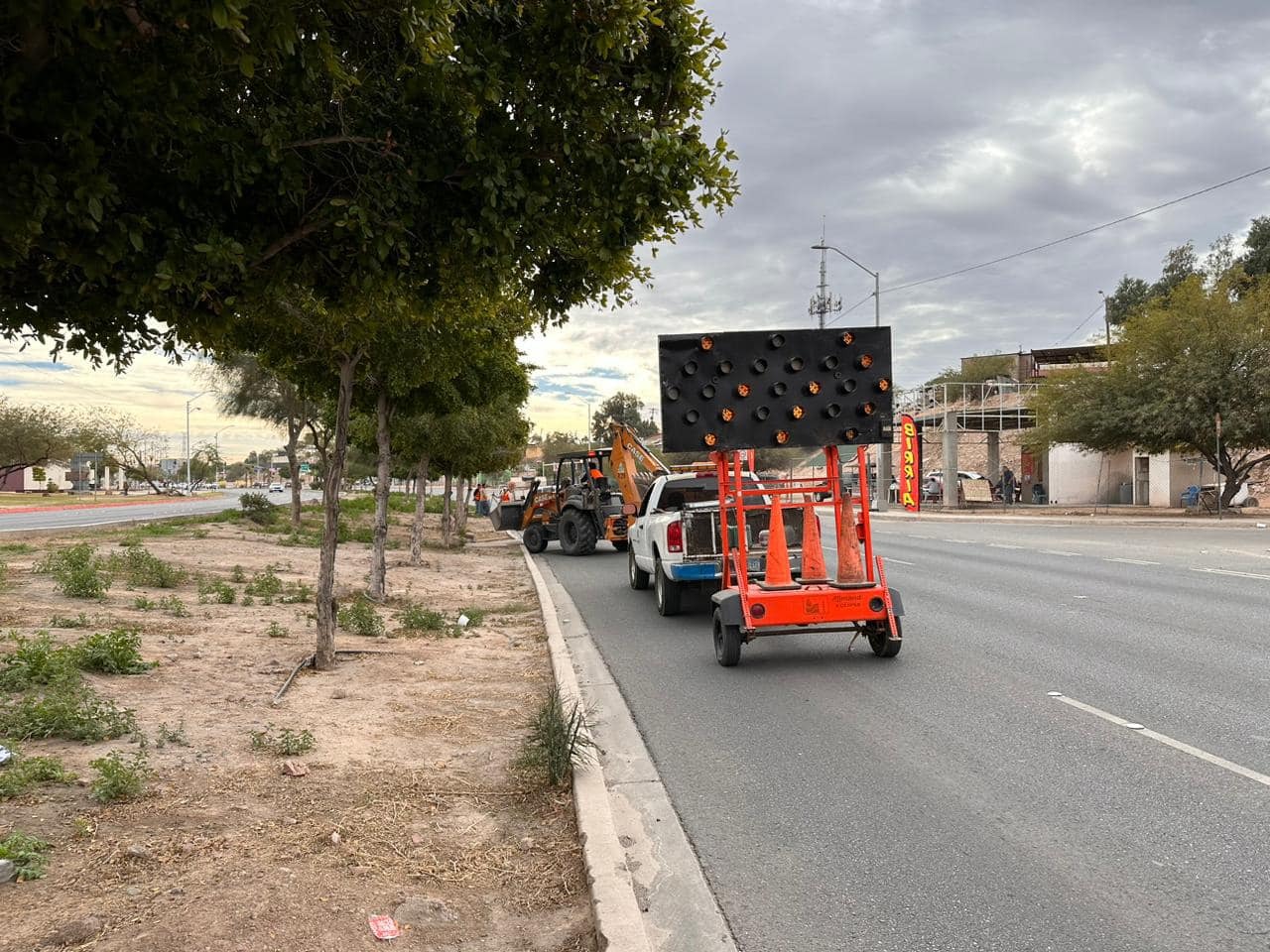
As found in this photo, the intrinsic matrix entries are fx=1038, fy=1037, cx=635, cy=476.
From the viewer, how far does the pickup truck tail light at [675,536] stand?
12.9 m

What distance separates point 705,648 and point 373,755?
504 cm

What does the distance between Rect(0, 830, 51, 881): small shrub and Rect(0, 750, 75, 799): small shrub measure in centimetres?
67

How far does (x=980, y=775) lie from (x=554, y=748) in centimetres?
240

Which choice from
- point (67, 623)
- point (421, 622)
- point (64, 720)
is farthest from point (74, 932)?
point (421, 622)

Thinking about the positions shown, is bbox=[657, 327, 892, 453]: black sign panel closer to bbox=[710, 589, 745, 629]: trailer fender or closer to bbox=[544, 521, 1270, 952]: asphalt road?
bbox=[710, 589, 745, 629]: trailer fender

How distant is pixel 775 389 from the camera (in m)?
9.23

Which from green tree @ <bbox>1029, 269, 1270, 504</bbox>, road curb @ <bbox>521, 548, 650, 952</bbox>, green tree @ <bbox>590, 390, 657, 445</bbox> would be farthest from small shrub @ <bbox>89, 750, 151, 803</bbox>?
green tree @ <bbox>590, 390, 657, 445</bbox>

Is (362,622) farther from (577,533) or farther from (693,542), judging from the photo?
(577,533)

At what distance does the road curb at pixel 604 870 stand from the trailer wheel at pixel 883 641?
164 inches

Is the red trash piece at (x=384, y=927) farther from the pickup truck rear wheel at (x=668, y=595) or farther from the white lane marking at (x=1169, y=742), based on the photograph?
the pickup truck rear wheel at (x=668, y=595)

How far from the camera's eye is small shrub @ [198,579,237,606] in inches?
509

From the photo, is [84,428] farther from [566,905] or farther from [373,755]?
[566,905]

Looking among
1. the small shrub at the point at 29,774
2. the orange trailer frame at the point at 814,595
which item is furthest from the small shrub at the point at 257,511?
the small shrub at the point at 29,774

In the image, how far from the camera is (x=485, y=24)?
17.2 feet
